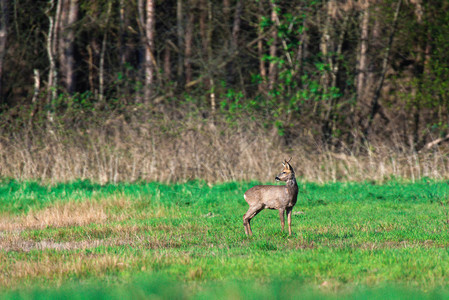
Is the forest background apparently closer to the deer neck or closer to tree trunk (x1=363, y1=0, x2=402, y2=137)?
tree trunk (x1=363, y1=0, x2=402, y2=137)

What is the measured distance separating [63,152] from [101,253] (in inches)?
471

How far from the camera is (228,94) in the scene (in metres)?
25.7

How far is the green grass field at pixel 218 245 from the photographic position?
6.84 meters

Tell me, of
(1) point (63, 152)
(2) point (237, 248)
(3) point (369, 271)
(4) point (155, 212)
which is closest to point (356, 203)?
(4) point (155, 212)

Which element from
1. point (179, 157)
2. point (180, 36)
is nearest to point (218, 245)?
point (179, 157)

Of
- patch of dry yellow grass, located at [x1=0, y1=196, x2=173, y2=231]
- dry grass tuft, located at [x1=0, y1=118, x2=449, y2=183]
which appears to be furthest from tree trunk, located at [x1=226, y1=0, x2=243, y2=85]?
patch of dry yellow grass, located at [x1=0, y1=196, x2=173, y2=231]

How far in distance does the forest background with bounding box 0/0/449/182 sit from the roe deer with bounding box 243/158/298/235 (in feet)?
29.5

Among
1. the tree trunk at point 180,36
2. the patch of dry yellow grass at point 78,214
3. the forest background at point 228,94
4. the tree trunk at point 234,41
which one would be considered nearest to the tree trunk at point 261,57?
the forest background at point 228,94

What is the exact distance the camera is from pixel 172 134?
2092cm

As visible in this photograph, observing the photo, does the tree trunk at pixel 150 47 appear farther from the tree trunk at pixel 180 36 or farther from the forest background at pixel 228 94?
the tree trunk at pixel 180 36

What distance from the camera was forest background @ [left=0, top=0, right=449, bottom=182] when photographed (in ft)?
66.0

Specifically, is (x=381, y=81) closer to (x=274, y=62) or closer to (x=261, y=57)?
(x=261, y=57)

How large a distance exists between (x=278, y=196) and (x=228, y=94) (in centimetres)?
1591

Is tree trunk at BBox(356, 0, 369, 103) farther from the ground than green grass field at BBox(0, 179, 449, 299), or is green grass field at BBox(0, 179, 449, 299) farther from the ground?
tree trunk at BBox(356, 0, 369, 103)
